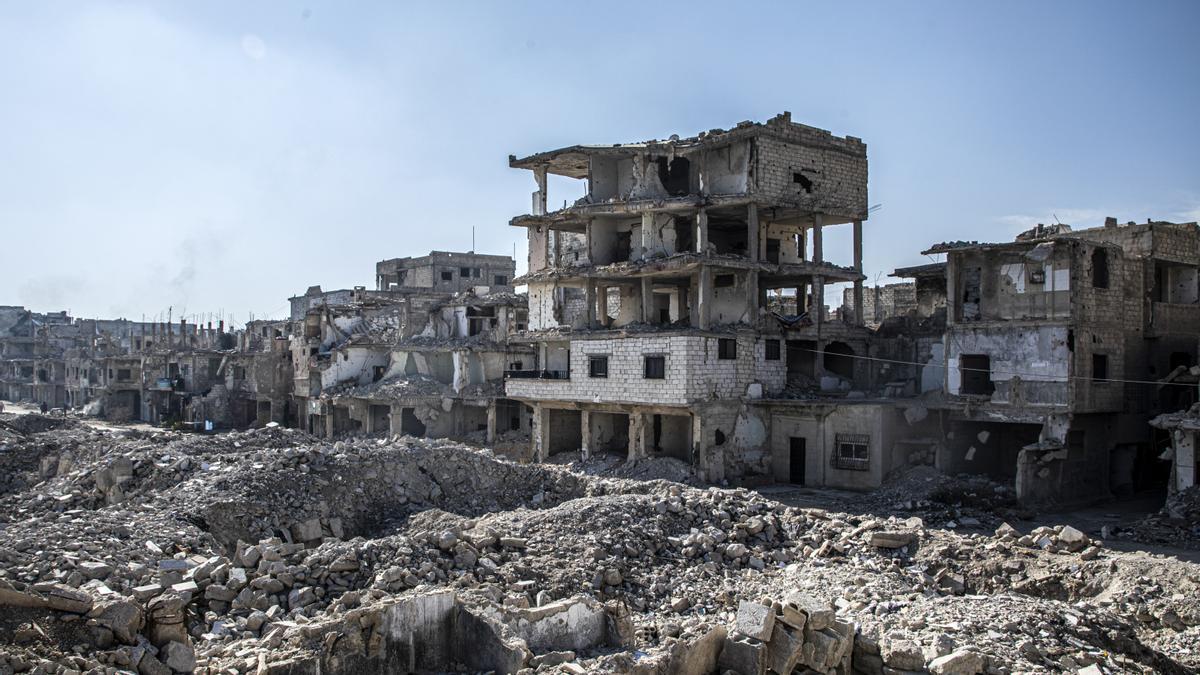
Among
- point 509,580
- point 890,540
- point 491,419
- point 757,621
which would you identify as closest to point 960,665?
point 757,621

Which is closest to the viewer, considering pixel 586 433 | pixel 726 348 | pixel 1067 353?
pixel 1067 353

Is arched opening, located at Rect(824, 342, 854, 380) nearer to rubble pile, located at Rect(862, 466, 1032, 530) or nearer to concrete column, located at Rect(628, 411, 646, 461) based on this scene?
rubble pile, located at Rect(862, 466, 1032, 530)

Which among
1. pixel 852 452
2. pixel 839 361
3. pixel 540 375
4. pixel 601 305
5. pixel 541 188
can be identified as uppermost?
pixel 541 188

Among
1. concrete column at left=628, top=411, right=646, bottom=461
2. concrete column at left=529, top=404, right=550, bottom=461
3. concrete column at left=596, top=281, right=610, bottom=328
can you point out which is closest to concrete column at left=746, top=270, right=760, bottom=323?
concrete column at left=628, top=411, right=646, bottom=461

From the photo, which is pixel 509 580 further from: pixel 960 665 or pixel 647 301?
pixel 647 301

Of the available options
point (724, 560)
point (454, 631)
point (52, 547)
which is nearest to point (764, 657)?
point (454, 631)

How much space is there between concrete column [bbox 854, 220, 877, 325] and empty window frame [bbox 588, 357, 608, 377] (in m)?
9.65

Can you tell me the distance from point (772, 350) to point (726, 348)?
2346 millimetres

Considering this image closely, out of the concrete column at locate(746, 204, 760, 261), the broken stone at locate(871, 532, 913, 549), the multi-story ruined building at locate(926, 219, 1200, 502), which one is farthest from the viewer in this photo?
the concrete column at locate(746, 204, 760, 261)

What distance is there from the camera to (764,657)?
44.1 ft

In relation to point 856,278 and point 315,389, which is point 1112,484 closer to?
point 856,278

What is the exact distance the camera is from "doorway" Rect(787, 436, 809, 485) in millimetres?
32688

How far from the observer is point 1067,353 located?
85.8ft

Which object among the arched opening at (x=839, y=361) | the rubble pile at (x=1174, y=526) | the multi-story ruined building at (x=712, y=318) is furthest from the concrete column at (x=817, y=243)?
the rubble pile at (x=1174, y=526)
